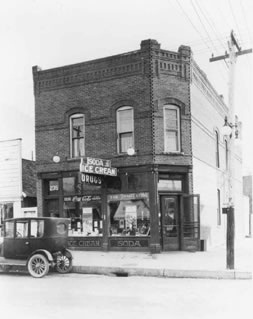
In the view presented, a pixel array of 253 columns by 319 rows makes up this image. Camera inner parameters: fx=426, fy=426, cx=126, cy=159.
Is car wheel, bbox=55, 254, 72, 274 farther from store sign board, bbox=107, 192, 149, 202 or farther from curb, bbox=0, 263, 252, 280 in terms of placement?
store sign board, bbox=107, 192, 149, 202

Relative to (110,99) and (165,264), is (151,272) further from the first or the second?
(110,99)

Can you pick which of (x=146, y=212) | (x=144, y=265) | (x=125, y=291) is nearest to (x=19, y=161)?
(x=146, y=212)

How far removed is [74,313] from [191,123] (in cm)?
1154

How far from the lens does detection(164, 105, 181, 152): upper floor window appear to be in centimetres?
1720

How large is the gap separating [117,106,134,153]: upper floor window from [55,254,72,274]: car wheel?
5.86m

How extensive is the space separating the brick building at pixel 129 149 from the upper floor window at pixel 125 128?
0.13 feet

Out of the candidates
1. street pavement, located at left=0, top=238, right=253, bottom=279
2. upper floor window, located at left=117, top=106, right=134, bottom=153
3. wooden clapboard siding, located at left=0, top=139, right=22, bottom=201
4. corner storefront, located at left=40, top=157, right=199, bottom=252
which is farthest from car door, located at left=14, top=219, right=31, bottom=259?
wooden clapboard siding, located at left=0, top=139, right=22, bottom=201

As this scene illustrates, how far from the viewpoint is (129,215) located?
17.3m

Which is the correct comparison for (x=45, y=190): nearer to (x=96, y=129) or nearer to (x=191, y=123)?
(x=96, y=129)

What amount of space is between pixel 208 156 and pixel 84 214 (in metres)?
6.58

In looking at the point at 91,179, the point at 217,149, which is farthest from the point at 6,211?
the point at 217,149

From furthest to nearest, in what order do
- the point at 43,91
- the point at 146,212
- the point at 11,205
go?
the point at 11,205 → the point at 43,91 → the point at 146,212

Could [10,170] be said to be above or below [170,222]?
above

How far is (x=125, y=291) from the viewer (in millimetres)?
9617
